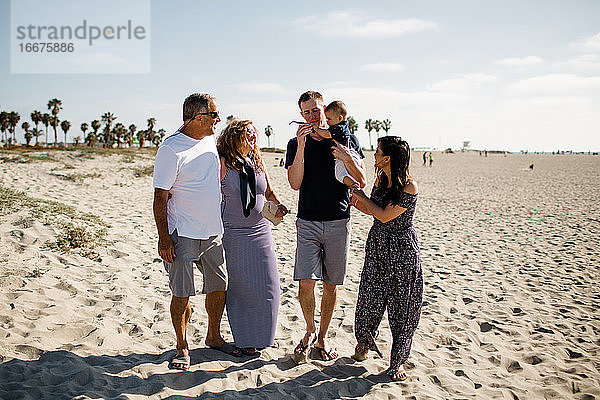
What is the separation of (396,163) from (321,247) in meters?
1.03

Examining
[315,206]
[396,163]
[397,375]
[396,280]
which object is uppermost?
[396,163]

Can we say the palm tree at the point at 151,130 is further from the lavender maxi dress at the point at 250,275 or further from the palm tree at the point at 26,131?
the lavender maxi dress at the point at 250,275

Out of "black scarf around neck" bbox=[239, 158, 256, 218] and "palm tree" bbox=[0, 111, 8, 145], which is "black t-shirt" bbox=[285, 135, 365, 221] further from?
"palm tree" bbox=[0, 111, 8, 145]

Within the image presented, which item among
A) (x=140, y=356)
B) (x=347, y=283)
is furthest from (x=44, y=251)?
(x=347, y=283)

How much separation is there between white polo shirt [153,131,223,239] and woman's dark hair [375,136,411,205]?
4.78 feet

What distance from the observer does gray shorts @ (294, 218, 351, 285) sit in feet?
12.4

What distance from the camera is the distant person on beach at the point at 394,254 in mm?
3520

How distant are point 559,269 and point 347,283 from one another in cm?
390

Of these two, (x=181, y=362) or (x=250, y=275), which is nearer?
(x=181, y=362)

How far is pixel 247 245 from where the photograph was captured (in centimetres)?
387

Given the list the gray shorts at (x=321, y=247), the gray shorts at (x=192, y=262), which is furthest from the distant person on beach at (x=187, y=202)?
the gray shorts at (x=321, y=247)

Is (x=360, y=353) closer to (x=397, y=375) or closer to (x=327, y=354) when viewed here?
(x=327, y=354)

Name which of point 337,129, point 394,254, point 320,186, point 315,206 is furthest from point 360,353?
point 337,129

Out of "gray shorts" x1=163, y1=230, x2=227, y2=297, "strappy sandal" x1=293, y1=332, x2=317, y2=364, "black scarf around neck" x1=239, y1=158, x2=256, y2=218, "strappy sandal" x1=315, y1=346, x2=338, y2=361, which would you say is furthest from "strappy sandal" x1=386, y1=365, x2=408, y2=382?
"black scarf around neck" x1=239, y1=158, x2=256, y2=218
